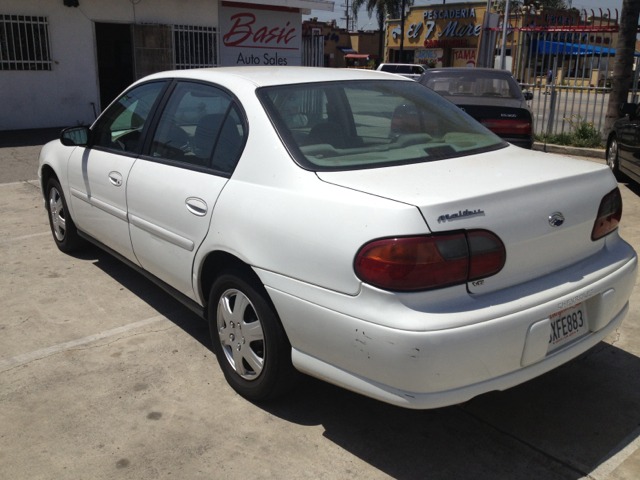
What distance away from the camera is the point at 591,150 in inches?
447

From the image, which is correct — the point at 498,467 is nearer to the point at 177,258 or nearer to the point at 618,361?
the point at 618,361

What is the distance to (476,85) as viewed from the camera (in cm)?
969

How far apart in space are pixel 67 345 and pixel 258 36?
1579cm

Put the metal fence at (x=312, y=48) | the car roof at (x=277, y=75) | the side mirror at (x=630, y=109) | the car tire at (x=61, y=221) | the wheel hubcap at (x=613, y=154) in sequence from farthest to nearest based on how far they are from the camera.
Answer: the metal fence at (x=312, y=48), the wheel hubcap at (x=613, y=154), the side mirror at (x=630, y=109), the car tire at (x=61, y=221), the car roof at (x=277, y=75)

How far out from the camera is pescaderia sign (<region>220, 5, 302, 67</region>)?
17395mm

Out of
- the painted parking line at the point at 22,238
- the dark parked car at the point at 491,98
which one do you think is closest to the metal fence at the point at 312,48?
the dark parked car at the point at 491,98

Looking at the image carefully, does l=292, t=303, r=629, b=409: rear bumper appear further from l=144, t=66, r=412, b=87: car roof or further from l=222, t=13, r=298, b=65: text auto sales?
l=222, t=13, r=298, b=65: text auto sales

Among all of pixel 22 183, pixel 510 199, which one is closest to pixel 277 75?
pixel 510 199

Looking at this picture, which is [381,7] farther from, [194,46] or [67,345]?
[67,345]

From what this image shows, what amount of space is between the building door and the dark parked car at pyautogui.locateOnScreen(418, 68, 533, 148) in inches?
381

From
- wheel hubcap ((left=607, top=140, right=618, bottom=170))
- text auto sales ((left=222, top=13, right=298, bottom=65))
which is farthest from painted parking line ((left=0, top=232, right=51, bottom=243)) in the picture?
text auto sales ((left=222, top=13, right=298, bottom=65))

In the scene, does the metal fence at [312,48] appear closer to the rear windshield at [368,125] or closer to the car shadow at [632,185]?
the car shadow at [632,185]

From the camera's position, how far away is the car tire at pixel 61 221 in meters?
5.23

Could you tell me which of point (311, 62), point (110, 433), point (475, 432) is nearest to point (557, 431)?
point (475, 432)
